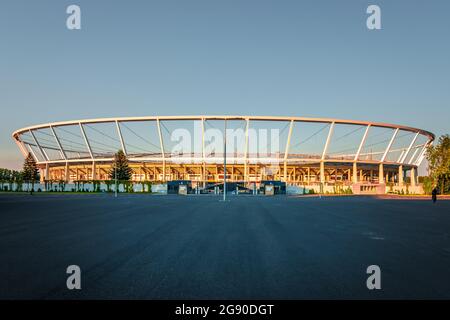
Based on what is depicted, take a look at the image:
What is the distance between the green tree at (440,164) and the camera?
45.9 m

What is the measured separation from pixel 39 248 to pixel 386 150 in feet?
258

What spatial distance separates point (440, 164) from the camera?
46.7m

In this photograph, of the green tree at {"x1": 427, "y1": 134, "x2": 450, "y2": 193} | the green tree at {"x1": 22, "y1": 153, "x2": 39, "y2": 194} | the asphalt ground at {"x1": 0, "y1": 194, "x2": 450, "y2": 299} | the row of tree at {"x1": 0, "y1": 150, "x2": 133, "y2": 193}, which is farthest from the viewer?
the green tree at {"x1": 22, "y1": 153, "x2": 39, "y2": 194}

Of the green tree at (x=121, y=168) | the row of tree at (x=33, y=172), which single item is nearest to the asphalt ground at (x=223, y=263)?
the row of tree at (x=33, y=172)

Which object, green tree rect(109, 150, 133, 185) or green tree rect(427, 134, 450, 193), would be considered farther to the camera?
green tree rect(109, 150, 133, 185)

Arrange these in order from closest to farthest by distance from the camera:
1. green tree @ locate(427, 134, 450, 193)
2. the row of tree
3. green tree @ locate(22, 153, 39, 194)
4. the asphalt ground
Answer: the asphalt ground, green tree @ locate(427, 134, 450, 193), the row of tree, green tree @ locate(22, 153, 39, 194)

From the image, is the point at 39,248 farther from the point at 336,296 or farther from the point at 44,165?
the point at 44,165

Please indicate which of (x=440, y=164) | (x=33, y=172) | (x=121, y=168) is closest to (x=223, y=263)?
(x=440, y=164)

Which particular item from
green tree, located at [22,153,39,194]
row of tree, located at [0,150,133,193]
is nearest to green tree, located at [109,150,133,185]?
row of tree, located at [0,150,133,193]

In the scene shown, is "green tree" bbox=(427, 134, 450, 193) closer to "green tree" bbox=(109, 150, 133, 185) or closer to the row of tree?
the row of tree

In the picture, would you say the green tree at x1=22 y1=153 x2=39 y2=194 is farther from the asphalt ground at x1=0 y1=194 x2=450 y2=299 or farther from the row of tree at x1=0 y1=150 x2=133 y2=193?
the asphalt ground at x1=0 y1=194 x2=450 y2=299

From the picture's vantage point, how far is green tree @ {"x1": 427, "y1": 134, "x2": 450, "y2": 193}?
151ft

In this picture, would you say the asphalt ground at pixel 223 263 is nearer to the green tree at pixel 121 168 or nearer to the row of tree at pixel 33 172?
the row of tree at pixel 33 172
